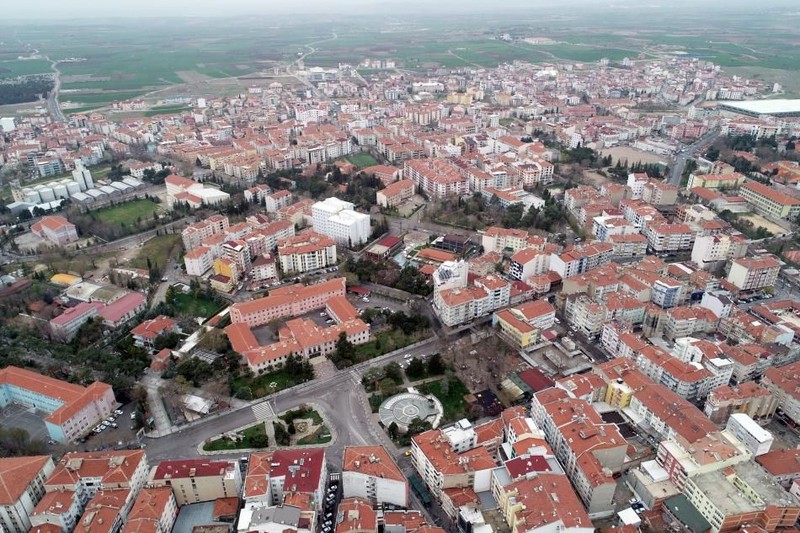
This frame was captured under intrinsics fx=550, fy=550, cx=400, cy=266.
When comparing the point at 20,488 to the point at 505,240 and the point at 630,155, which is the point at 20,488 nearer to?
the point at 505,240

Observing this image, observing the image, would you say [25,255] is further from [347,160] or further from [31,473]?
[347,160]

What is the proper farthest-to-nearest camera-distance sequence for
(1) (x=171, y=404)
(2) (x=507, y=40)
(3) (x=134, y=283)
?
1. (2) (x=507, y=40)
2. (3) (x=134, y=283)
3. (1) (x=171, y=404)

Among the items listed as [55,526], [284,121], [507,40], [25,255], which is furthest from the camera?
[507,40]

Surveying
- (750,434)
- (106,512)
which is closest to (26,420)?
(106,512)

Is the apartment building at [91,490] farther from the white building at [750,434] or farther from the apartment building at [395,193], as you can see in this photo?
the apartment building at [395,193]

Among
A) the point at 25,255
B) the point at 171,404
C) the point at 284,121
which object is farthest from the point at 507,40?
the point at 171,404

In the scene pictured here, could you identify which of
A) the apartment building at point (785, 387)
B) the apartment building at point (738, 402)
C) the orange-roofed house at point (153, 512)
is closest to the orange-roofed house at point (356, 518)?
the orange-roofed house at point (153, 512)

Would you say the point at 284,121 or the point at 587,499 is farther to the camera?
the point at 284,121
